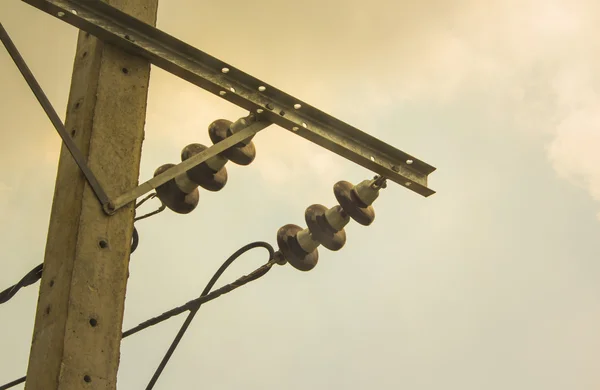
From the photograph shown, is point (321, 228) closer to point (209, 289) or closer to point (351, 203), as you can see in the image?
point (351, 203)

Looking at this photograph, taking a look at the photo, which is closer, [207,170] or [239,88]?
[239,88]

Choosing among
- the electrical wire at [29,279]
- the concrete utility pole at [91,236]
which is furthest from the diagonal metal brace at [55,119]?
the electrical wire at [29,279]

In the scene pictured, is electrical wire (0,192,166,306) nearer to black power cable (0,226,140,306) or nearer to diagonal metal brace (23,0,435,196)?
black power cable (0,226,140,306)

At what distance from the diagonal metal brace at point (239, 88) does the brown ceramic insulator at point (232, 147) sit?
20 cm

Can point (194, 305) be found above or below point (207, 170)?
below

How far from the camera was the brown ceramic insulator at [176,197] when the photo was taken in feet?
19.8

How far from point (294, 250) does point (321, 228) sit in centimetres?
21

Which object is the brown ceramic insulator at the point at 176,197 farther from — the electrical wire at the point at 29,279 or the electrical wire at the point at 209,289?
the electrical wire at the point at 29,279

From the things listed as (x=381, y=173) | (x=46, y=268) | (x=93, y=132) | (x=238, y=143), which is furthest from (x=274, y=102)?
(x=46, y=268)

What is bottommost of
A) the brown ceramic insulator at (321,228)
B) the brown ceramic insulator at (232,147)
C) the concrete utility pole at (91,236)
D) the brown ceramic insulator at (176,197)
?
the concrete utility pole at (91,236)

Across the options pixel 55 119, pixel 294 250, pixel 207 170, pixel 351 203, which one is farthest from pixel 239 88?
pixel 55 119

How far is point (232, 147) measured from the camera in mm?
5891

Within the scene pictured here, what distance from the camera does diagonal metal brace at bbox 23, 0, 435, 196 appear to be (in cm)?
544

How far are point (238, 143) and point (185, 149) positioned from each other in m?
0.30
